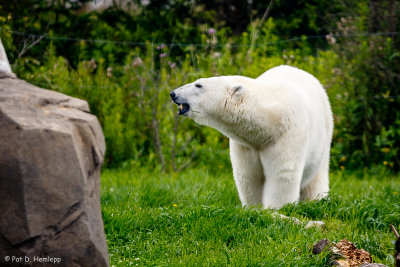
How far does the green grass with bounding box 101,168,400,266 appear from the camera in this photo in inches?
130

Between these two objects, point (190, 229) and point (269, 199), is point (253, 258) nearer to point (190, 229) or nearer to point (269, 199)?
point (190, 229)

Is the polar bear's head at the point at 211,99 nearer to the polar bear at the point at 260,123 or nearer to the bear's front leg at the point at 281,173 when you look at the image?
the polar bear at the point at 260,123

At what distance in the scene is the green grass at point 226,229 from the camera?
10.9ft

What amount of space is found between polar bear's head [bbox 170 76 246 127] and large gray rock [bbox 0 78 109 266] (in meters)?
1.85

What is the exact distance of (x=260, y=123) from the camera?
4.38 meters

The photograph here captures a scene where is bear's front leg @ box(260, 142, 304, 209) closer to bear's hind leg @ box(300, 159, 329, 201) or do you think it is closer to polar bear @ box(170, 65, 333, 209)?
polar bear @ box(170, 65, 333, 209)

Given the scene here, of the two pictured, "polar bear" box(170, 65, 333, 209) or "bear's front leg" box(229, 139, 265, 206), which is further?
"bear's front leg" box(229, 139, 265, 206)

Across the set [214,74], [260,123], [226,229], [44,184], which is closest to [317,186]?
[260,123]

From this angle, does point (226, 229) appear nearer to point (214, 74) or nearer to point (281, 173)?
point (281, 173)

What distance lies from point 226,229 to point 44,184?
170 cm

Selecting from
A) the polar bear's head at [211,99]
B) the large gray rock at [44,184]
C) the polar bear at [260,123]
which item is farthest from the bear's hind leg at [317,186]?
the large gray rock at [44,184]

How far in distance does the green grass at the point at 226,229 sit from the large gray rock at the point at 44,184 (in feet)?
2.85

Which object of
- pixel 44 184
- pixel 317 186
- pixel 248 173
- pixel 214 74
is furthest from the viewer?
pixel 214 74

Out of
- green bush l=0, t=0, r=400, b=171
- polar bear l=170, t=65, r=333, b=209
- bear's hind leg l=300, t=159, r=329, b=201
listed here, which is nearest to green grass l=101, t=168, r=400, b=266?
polar bear l=170, t=65, r=333, b=209
